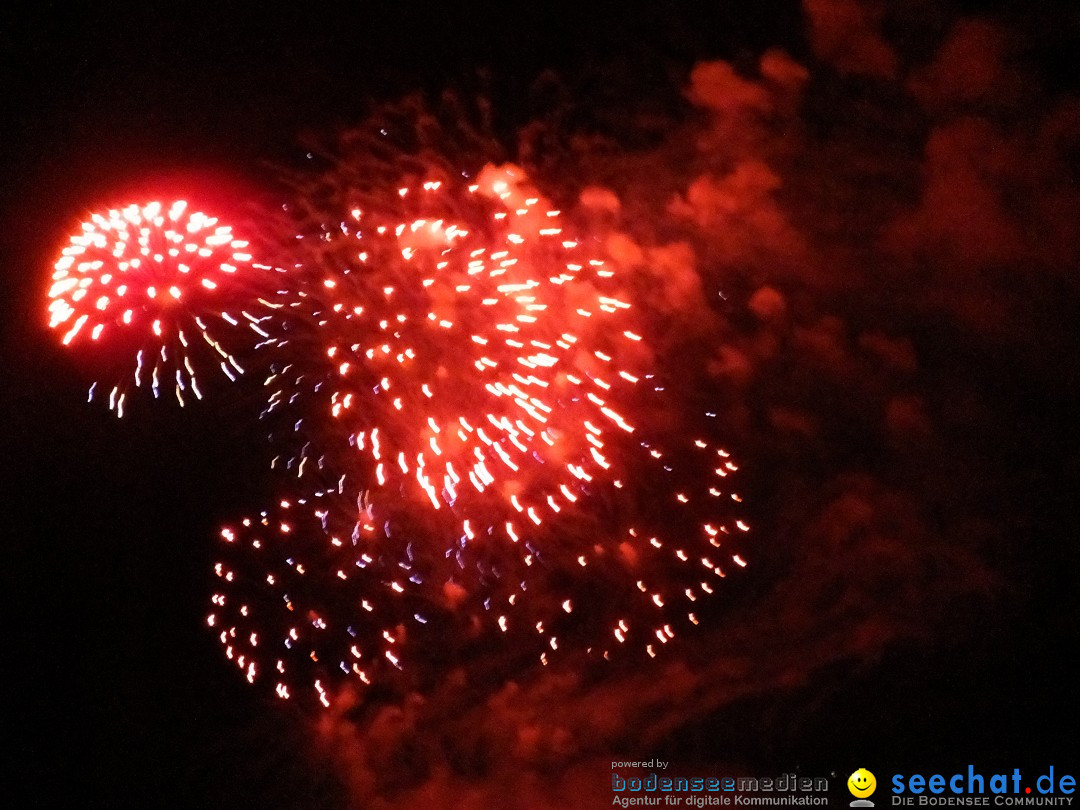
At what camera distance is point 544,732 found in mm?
7367

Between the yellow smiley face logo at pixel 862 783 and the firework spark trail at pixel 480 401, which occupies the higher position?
the firework spark trail at pixel 480 401

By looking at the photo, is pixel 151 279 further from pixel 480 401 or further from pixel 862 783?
pixel 862 783

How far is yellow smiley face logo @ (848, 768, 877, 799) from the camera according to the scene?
669 cm

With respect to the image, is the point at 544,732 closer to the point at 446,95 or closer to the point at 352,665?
the point at 352,665

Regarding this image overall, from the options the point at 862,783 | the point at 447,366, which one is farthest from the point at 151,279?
the point at 862,783

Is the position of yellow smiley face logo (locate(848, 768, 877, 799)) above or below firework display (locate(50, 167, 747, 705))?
below

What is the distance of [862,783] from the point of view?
6.76 metres

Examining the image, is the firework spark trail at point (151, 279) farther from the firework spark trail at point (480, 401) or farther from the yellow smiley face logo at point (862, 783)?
the yellow smiley face logo at point (862, 783)

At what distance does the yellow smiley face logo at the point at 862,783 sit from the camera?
21.9ft

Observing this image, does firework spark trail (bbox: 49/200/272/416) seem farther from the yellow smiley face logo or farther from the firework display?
the yellow smiley face logo

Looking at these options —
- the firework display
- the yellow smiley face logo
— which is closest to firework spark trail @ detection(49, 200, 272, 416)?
the firework display

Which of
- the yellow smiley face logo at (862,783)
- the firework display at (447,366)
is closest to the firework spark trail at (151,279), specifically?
the firework display at (447,366)

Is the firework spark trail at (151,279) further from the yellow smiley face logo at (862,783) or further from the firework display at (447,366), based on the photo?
the yellow smiley face logo at (862,783)

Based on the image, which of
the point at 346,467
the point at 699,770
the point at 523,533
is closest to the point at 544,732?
the point at 699,770
